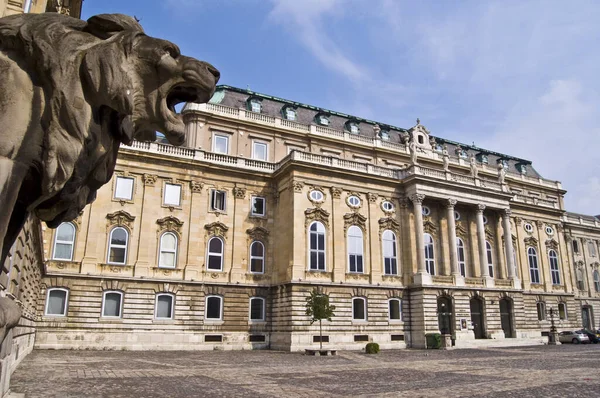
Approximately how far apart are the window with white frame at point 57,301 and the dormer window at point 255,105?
21213 millimetres

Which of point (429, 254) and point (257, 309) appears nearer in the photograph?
point (257, 309)

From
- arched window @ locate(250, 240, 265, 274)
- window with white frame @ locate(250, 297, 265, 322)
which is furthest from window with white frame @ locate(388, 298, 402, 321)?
arched window @ locate(250, 240, 265, 274)

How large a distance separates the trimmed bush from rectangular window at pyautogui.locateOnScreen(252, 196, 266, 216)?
49.1ft

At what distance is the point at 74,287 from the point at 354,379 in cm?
2028

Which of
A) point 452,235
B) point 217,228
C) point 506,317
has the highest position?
point 452,235

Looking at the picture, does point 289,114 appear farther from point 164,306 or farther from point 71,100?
point 71,100

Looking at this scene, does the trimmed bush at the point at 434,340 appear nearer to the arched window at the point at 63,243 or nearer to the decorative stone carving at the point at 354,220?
the decorative stone carving at the point at 354,220

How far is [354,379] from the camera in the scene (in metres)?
14.2

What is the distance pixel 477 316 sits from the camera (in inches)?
1446

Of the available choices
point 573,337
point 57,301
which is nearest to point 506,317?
point 573,337

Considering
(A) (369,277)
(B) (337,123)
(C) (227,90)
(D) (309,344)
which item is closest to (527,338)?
(A) (369,277)

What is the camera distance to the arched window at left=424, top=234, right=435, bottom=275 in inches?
1428

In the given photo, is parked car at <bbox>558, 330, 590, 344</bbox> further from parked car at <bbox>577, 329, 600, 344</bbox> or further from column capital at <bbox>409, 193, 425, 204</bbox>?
column capital at <bbox>409, 193, 425, 204</bbox>

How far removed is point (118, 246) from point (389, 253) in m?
19.8
